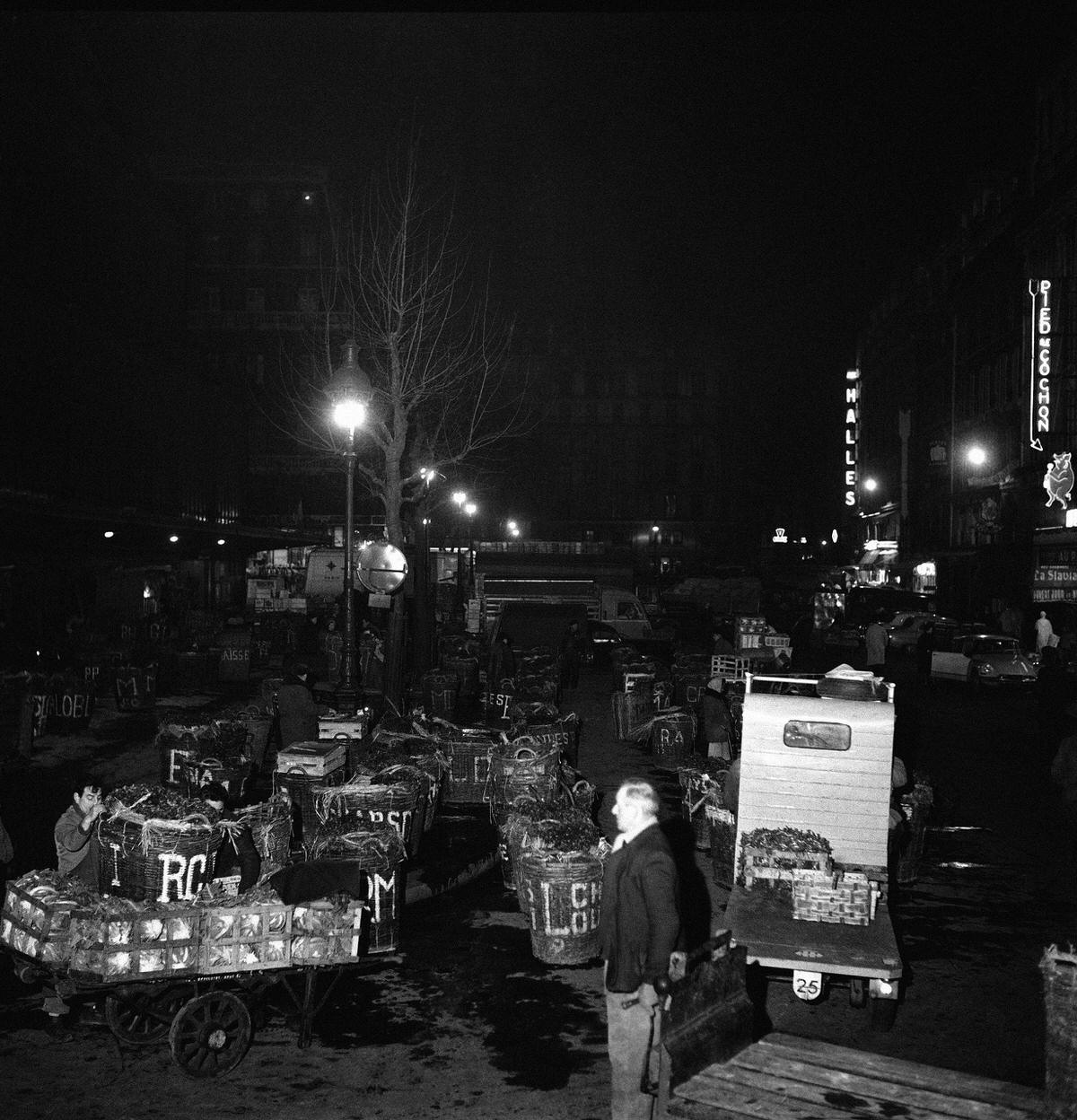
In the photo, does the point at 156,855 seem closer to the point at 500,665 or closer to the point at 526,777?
the point at 526,777

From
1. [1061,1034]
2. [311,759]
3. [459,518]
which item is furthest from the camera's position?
[459,518]

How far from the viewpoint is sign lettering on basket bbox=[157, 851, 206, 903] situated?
27.1ft

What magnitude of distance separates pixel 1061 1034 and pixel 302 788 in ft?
25.6

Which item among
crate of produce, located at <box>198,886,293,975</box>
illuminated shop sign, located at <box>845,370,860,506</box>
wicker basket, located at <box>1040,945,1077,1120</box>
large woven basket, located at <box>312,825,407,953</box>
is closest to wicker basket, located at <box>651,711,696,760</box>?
large woven basket, located at <box>312,825,407,953</box>

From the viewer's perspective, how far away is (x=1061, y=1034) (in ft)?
15.8

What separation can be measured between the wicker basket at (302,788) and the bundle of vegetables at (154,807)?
2.02 m

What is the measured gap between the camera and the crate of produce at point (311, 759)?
1125 centimetres

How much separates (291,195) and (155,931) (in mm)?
90112

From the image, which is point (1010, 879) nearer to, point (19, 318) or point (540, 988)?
point (540, 988)

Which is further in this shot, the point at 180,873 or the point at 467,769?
the point at 467,769

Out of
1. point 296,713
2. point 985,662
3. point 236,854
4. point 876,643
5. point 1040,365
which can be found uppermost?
point 1040,365

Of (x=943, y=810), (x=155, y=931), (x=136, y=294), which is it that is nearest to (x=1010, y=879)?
(x=943, y=810)

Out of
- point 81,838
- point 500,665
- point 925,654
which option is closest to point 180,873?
point 81,838

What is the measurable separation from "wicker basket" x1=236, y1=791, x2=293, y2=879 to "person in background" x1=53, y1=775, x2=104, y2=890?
1087 mm
